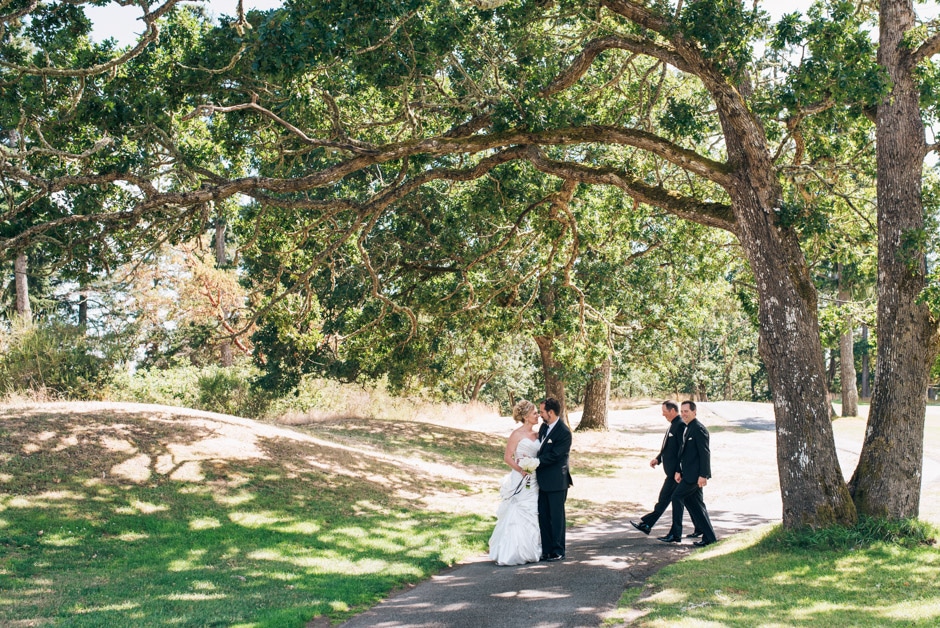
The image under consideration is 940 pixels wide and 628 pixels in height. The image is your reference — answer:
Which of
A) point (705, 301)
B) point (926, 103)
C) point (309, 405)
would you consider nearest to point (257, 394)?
point (309, 405)

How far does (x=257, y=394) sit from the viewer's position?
92.7ft

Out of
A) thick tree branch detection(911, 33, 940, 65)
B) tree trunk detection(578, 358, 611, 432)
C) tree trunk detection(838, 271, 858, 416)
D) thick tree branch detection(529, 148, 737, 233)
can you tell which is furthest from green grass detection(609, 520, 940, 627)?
tree trunk detection(838, 271, 858, 416)

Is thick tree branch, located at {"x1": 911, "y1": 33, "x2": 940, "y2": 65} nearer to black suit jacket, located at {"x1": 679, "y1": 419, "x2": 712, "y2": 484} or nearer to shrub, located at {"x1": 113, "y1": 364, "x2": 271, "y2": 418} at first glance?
A: black suit jacket, located at {"x1": 679, "y1": 419, "x2": 712, "y2": 484}

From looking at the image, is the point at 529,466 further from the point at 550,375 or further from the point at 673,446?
the point at 550,375

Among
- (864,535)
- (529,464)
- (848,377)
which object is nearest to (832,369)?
(848,377)

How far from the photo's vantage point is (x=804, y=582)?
7.16 m

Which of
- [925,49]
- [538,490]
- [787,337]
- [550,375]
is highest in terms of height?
[925,49]

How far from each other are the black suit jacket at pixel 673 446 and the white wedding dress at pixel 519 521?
217 centimetres

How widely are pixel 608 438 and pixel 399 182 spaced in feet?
62.4

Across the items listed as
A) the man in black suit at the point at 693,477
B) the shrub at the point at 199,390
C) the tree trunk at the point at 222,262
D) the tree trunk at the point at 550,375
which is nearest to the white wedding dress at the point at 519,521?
the man in black suit at the point at 693,477

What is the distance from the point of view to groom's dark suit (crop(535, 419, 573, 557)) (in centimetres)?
901

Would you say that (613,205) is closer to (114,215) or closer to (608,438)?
(114,215)

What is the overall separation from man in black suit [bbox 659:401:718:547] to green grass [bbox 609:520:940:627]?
43 cm

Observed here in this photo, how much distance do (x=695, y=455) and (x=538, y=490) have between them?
7.49ft
